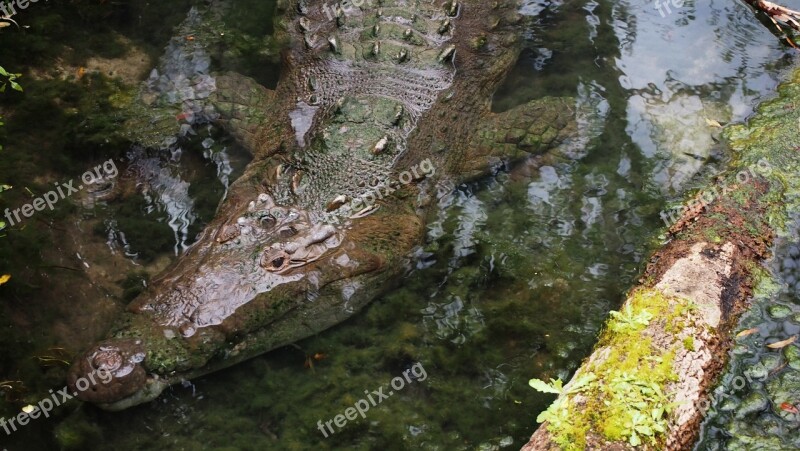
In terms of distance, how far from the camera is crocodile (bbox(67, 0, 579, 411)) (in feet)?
14.1

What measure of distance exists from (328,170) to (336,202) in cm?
32

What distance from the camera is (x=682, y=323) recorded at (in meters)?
3.56

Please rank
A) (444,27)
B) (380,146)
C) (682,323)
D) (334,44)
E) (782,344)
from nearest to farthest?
(682,323) → (782,344) → (380,146) → (334,44) → (444,27)

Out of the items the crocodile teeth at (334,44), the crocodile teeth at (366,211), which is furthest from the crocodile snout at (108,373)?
the crocodile teeth at (334,44)

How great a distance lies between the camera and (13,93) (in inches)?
218

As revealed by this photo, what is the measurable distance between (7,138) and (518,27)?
489 centimetres

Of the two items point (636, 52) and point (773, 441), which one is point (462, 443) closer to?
point (773, 441)

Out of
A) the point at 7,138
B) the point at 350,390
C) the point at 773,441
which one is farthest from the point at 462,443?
the point at 7,138

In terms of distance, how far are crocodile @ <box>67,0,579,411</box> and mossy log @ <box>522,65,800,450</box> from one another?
177 centimetres

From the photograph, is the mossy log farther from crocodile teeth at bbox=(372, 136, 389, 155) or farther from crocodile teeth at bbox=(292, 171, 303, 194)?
crocodile teeth at bbox=(292, 171, 303, 194)

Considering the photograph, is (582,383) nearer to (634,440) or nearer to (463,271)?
(634,440)

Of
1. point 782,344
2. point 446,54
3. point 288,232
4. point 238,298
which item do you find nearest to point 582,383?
point 782,344

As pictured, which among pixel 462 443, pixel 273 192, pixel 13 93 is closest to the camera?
pixel 462 443

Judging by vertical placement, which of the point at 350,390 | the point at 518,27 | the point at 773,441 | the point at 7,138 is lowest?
the point at 773,441
